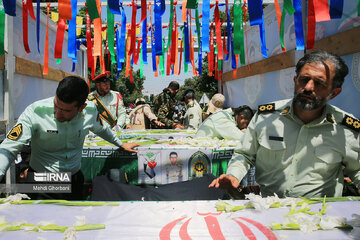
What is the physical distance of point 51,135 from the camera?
86.5 inches

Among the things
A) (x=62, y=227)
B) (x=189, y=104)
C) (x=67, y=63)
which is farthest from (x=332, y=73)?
(x=67, y=63)

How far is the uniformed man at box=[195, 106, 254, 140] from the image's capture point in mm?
3877

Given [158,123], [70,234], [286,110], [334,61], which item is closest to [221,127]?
[158,123]

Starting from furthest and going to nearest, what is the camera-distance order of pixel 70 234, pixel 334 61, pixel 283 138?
pixel 283 138
pixel 334 61
pixel 70 234

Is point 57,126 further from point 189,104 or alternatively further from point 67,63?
point 67,63

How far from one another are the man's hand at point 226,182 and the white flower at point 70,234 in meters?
0.93

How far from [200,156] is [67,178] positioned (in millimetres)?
1522

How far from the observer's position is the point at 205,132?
4102 mm

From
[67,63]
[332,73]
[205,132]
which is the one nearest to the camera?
[332,73]

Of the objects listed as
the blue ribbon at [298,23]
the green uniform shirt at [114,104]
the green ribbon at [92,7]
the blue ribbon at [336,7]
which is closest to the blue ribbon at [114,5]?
the green ribbon at [92,7]

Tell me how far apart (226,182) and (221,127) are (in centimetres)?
215

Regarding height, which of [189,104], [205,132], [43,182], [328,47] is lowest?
[43,182]

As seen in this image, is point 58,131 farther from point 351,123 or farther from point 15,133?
point 351,123

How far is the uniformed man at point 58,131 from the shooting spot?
1976mm
